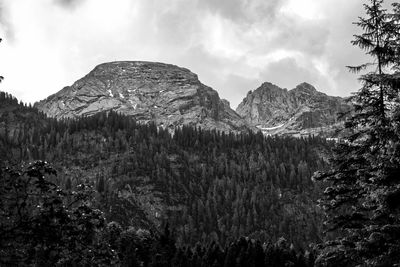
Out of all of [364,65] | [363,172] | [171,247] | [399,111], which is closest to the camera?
[399,111]

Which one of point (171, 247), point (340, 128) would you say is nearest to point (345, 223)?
point (340, 128)

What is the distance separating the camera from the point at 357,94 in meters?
24.5

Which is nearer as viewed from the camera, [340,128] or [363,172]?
[363,172]

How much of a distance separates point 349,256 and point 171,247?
102696mm

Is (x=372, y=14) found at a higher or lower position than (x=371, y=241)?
higher

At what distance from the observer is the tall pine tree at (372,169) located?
62.4ft

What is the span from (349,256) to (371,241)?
3458mm

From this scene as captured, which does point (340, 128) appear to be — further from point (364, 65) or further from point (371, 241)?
point (371, 241)

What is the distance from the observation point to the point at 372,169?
21.7 meters

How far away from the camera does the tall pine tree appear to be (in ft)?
62.4

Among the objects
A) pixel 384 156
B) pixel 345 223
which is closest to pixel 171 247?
pixel 345 223

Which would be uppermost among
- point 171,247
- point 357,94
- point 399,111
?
point 357,94

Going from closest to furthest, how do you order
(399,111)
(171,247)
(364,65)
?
(399,111) → (364,65) → (171,247)

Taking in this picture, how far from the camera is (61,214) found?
51.4ft
